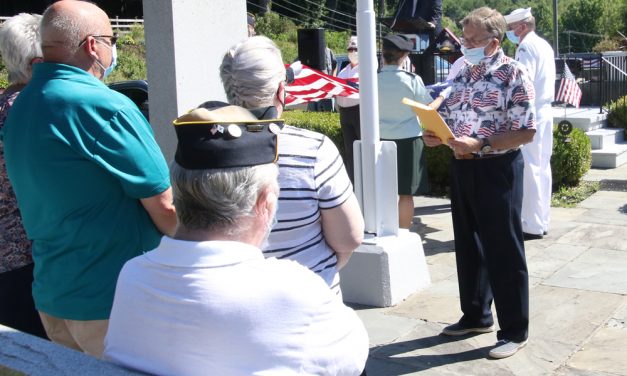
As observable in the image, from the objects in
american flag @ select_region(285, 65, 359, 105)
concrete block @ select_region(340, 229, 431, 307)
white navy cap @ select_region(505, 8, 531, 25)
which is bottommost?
concrete block @ select_region(340, 229, 431, 307)

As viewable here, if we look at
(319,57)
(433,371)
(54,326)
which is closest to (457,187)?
(433,371)

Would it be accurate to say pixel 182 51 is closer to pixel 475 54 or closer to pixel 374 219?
pixel 475 54

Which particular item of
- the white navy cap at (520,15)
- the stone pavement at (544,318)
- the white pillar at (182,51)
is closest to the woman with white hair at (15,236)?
the white pillar at (182,51)

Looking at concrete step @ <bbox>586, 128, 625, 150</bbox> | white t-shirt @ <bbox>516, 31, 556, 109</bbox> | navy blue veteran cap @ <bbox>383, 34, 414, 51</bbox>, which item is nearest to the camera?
navy blue veteran cap @ <bbox>383, 34, 414, 51</bbox>

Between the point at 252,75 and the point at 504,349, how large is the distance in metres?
2.52

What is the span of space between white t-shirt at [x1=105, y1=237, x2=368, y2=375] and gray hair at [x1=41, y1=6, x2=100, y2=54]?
1214 millimetres

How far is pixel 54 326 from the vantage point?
285cm

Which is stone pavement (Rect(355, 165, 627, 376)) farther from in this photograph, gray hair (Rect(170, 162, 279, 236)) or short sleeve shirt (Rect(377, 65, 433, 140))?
gray hair (Rect(170, 162, 279, 236))

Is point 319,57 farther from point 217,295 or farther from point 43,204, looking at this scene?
point 217,295

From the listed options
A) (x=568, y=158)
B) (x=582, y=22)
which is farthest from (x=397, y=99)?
(x=582, y=22)

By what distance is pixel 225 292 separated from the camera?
1.73 meters

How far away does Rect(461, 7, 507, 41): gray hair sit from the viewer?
14.3 ft

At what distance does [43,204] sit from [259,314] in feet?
4.38

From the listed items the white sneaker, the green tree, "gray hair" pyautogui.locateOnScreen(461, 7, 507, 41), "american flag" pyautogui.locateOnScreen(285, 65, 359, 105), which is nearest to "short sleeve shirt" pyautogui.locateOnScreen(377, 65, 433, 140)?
"american flag" pyautogui.locateOnScreen(285, 65, 359, 105)
